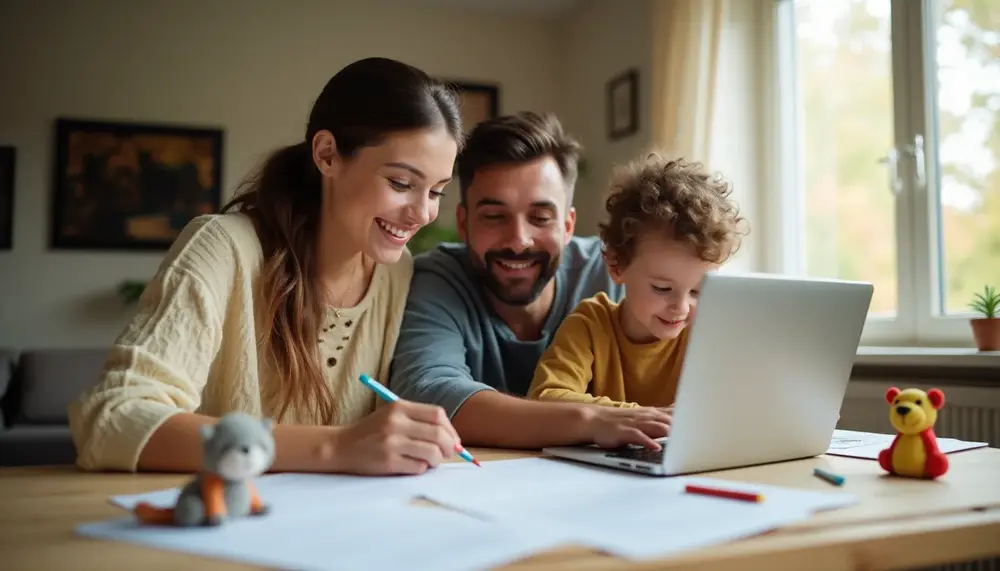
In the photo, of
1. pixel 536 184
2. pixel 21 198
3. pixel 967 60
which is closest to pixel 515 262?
pixel 536 184

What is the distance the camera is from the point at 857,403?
2.29 metres

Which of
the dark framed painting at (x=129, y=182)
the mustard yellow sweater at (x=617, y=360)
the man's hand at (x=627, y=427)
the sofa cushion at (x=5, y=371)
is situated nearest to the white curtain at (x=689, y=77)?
the mustard yellow sweater at (x=617, y=360)

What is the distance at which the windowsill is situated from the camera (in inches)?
76.7

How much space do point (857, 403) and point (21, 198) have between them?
159 inches

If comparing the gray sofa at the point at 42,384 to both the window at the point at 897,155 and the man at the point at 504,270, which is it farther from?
the window at the point at 897,155

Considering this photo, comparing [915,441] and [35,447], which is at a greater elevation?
[915,441]

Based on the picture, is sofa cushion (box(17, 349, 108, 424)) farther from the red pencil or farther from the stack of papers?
the red pencil

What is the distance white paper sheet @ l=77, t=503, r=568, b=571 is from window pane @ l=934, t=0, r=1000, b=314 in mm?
2083

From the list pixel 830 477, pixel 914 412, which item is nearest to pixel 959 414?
pixel 914 412

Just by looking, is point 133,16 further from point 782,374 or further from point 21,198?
point 782,374

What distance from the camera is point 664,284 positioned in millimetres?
1311

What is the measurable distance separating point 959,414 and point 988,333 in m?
0.21

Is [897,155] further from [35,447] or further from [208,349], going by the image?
[35,447]

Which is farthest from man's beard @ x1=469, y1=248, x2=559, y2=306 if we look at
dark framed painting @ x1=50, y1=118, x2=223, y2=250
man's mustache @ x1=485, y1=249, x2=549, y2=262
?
dark framed painting @ x1=50, y1=118, x2=223, y2=250
